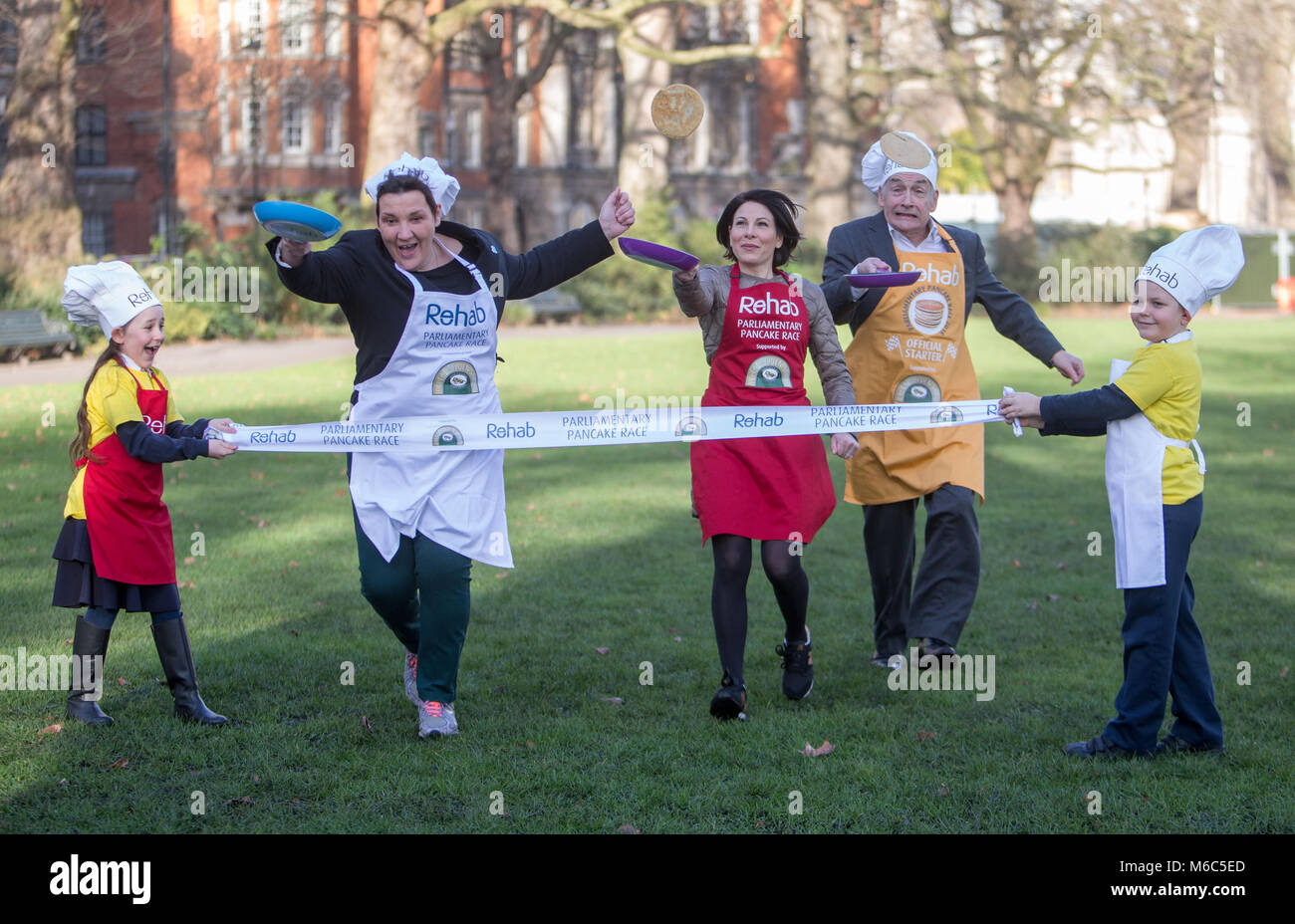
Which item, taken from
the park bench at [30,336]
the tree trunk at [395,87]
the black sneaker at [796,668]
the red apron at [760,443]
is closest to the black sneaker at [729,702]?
the black sneaker at [796,668]

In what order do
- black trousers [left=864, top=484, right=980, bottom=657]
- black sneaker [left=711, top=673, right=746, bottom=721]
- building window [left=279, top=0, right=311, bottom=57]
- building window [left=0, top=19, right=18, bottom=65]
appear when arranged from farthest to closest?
building window [left=279, top=0, right=311, bottom=57] → building window [left=0, top=19, right=18, bottom=65] → black trousers [left=864, top=484, right=980, bottom=657] → black sneaker [left=711, top=673, right=746, bottom=721]

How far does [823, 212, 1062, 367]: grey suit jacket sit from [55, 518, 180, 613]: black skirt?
306 cm

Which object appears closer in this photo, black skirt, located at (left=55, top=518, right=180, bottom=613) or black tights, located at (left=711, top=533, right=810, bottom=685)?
black skirt, located at (left=55, top=518, right=180, bottom=613)

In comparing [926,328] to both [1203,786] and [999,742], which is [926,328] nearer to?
[999,742]

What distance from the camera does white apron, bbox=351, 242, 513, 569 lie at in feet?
17.7

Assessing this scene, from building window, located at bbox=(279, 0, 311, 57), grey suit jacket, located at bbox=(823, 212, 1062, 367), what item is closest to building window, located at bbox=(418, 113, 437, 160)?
building window, located at bbox=(279, 0, 311, 57)

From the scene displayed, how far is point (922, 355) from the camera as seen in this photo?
6.39 m

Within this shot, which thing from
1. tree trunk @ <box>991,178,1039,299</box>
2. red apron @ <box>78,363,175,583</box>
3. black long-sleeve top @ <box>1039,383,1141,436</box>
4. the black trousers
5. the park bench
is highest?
tree trunk @ <box>991,178,1039,299</box>

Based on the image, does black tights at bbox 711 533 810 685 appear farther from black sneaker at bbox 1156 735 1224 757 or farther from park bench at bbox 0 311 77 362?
park bench at bbox 0 311 77 362

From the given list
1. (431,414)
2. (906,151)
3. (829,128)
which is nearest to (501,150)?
(829,128)

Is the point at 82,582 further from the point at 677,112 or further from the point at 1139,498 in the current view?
the point at 1139,498

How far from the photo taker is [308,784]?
4.94 metres
